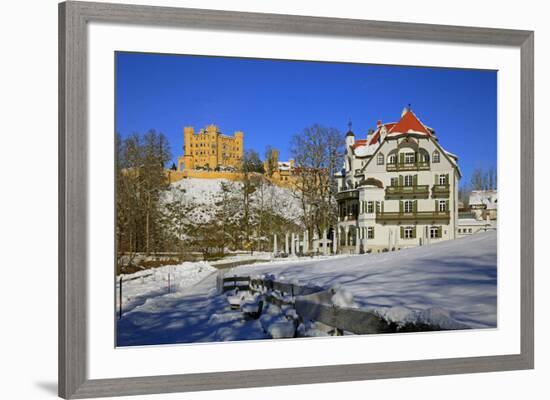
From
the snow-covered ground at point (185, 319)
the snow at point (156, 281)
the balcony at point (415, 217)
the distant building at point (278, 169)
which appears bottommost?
the snow-covered ground at point (185, 319)

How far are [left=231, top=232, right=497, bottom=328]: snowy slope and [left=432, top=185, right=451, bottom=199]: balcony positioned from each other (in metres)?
0.40

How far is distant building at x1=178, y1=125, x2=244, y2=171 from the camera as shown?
6777 millimetres

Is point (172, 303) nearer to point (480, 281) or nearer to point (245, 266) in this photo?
point (245, 266)

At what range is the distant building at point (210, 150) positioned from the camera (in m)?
6.78

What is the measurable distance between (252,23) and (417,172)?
6.22ft

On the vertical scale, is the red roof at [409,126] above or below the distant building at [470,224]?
above

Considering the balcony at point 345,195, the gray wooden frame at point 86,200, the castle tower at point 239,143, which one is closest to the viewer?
the gray wooden frame at point 86,200

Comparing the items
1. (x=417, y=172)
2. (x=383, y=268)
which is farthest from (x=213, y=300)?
(x=417, y=172)

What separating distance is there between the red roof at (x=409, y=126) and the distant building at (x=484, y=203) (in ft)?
2.19

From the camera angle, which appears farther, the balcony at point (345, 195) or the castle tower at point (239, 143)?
the balcony at point (345, 195)

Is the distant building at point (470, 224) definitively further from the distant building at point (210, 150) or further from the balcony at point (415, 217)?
the distant building at point (210, 150)

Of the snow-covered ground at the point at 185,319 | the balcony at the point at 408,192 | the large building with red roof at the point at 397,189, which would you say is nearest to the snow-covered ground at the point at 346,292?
the snow-covered ground at the point at 185,319

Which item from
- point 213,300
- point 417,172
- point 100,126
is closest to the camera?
point 100,126

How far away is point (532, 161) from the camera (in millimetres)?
7523
